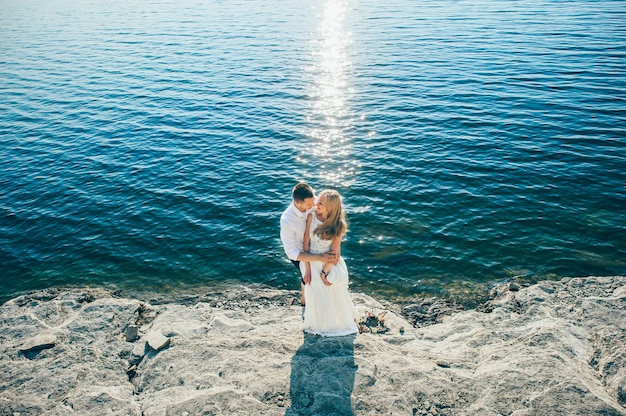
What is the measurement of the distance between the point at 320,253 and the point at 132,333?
17.2ft

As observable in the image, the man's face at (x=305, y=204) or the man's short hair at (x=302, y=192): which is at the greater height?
the man's short hair at (x=302, y=192)

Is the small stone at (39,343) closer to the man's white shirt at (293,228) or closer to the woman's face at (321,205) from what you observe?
the man's white shirt at (293,228)

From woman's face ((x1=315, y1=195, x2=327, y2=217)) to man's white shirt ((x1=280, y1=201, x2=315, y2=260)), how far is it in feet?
0.73

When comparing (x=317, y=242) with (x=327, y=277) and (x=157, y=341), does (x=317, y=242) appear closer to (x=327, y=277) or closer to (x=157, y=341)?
(x=327, y=277)

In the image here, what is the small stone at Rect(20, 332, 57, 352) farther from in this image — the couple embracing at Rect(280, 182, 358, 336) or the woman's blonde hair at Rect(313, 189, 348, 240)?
the woman's blonde hair at Rect(313, 189, 348, 240)

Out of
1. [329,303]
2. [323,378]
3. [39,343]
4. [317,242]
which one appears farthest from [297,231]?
[39,343]

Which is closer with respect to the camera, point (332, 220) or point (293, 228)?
point (332, 220)

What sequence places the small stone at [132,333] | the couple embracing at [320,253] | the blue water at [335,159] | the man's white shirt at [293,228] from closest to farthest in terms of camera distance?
1. the couple embracing at [320,253]
2. the man's white shirt at [293,228]
3. the small stone at [132,333]
4. the blue water at [335,159]

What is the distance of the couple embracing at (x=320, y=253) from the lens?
8.60m

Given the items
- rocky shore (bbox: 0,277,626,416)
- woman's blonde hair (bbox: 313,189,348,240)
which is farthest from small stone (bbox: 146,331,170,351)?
woman's blonde hair (bbox: 313,189,348,240)

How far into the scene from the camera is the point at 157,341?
32.0 ft

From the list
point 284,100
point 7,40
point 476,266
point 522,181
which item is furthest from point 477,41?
point 7,40

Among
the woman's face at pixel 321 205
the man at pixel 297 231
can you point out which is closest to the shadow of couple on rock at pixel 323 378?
the man at pixel 297 231

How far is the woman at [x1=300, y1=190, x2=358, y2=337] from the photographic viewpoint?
866 centimetres
